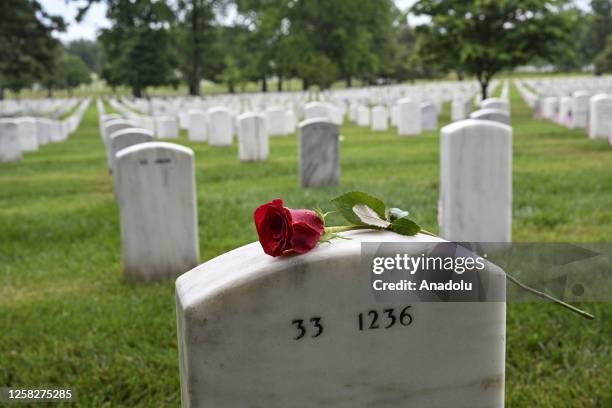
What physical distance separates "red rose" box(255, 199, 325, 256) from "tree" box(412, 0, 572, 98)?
22.5 m

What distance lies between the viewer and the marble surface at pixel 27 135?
2000cm

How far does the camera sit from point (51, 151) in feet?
66.1

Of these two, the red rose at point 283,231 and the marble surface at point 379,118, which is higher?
the red rose at point 283,231

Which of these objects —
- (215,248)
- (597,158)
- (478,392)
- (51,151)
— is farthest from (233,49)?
(478,392)

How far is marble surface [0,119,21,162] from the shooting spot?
659 inches

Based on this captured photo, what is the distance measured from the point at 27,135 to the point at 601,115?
1438 centimetres

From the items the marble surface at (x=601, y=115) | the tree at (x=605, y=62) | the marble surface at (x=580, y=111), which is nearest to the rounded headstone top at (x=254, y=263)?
the marble surface at (x=601, y=115)

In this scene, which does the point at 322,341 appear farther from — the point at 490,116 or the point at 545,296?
the point at 490,116

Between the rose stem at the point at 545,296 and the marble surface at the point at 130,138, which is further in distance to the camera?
the marble surface at the point at 130,138

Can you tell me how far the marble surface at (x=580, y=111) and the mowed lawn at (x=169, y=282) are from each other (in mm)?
4109

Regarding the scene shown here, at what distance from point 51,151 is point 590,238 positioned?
1660cm

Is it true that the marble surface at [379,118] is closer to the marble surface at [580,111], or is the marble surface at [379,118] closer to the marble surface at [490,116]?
the marble surface at [580,111]

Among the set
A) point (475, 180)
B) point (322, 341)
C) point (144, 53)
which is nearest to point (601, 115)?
point (475, 180)

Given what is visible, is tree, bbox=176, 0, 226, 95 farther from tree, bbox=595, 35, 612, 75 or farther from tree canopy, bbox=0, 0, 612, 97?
tree, bbox=595, 35, 612, 75
